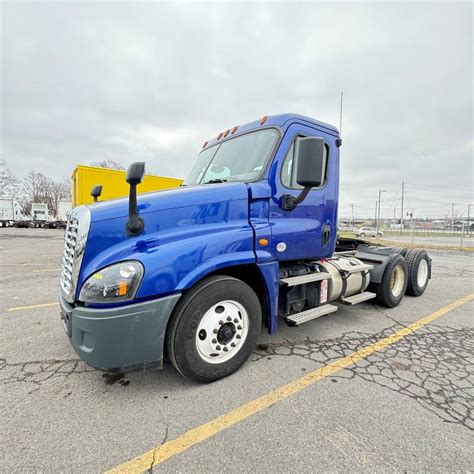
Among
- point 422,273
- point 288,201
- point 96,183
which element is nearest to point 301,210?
point 288,201

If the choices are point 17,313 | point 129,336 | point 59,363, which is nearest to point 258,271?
point 129,336

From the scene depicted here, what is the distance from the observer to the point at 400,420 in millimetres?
2184

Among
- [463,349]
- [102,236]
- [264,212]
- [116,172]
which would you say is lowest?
[463,349]

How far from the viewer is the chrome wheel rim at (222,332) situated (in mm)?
2604

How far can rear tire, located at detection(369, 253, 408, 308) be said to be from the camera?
486 cm

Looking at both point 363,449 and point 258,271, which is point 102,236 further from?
point 363,449

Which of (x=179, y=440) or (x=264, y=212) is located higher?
(x=264, y=212)

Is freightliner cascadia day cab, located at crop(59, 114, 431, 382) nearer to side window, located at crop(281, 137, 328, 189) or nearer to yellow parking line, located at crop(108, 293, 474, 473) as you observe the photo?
side window, located at crop(281, 137, 328, 189)

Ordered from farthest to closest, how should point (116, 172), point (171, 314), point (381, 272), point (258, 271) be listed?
point (116, 172) < point (381, 272) < point (258, 271) < point (171, 314)

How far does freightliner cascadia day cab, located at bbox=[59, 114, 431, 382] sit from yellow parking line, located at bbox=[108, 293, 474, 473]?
1.52 ft

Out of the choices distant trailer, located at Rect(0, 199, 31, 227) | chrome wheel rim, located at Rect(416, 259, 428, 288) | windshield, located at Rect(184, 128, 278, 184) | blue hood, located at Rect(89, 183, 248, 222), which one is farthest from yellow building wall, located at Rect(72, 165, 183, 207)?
distant trailer, located at Rect(0, 199, 31, 227)

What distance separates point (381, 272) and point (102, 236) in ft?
14.8

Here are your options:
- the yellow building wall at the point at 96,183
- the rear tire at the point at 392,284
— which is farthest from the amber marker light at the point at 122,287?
the yellow building wall at the point at 96,183

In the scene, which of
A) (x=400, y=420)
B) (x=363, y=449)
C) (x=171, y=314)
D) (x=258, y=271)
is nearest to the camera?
(x=363, y=449)
